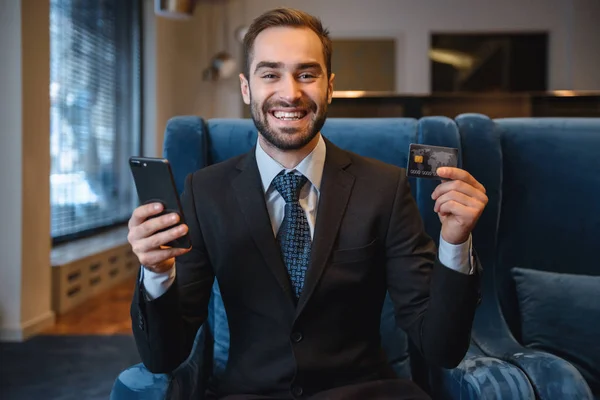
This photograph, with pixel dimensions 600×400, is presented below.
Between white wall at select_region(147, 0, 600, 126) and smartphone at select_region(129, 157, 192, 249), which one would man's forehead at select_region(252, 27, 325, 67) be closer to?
smartphone at select_region(129, 157, 192, 249)

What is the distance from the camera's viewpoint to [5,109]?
285cm

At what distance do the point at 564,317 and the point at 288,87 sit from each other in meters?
0.88

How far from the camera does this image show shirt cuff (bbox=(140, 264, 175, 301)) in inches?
41.1

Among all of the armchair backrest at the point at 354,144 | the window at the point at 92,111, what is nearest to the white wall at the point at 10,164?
the window at the point at 92,111

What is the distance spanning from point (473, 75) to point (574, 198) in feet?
13.9

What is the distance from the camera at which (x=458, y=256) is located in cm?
104

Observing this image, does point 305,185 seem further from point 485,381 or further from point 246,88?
point 485,381

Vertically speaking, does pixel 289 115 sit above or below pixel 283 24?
below

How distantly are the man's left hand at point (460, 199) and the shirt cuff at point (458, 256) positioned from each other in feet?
0.13

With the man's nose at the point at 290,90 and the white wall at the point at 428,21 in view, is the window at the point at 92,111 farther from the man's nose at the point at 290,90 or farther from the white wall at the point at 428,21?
the man's nose at the point at 290,90

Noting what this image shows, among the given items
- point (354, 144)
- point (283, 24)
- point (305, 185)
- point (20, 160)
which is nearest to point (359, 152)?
point (354, 144)

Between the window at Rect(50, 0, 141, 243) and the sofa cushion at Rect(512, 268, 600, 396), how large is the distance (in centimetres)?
300

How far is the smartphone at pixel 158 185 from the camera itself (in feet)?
3.03

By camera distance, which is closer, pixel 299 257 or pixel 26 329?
pixel 299 257
